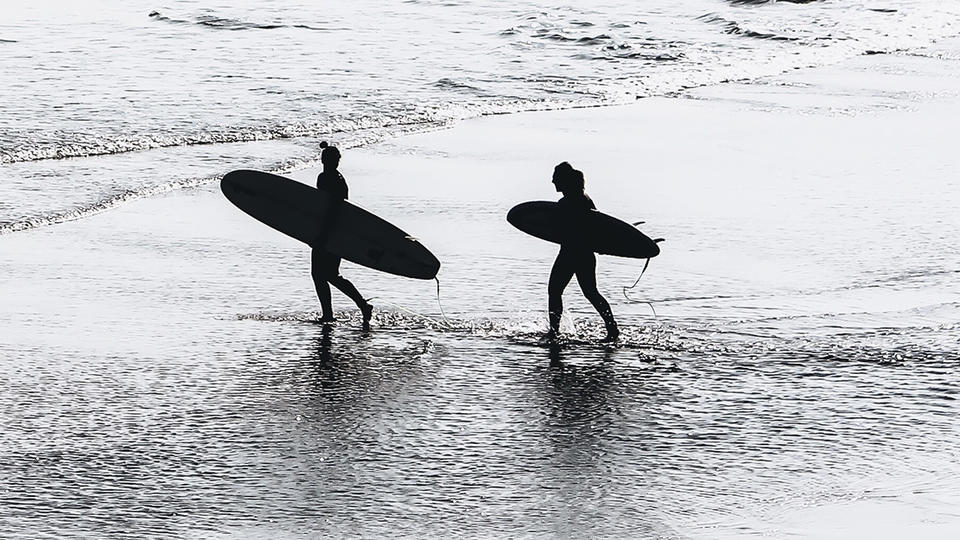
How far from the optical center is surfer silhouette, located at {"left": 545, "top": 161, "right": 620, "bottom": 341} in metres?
10.5

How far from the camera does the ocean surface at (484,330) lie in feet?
24.2

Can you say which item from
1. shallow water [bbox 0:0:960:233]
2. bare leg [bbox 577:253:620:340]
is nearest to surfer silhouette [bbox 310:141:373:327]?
bare leg [bbox 577:253:620:340]

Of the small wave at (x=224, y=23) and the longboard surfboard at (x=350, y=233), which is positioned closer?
the longboard surfboard at (x=350, y=233)

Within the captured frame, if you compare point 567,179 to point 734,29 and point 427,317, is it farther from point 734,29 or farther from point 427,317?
point 734,29

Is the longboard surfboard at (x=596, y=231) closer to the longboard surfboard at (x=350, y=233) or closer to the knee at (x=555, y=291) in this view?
the knee at (x=555, y=291)

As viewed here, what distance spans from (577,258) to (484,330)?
3.00ft

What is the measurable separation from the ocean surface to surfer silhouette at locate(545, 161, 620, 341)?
28 cm

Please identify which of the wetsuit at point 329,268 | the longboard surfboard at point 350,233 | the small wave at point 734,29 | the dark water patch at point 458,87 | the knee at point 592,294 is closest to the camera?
the knee at point 592,294

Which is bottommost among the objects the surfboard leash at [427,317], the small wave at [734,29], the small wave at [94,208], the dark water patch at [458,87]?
the dark water patch at [458,87]

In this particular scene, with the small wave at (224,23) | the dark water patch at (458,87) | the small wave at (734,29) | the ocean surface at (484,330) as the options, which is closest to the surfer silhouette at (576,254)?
the ocean surface at (484,330)

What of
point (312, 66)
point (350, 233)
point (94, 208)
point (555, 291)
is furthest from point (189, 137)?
point (555, 291)

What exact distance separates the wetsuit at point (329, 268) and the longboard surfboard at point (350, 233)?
1.6 inches

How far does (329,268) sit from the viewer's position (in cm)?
1090

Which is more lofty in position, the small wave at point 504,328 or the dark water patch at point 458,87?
the small wave at point 504,328
